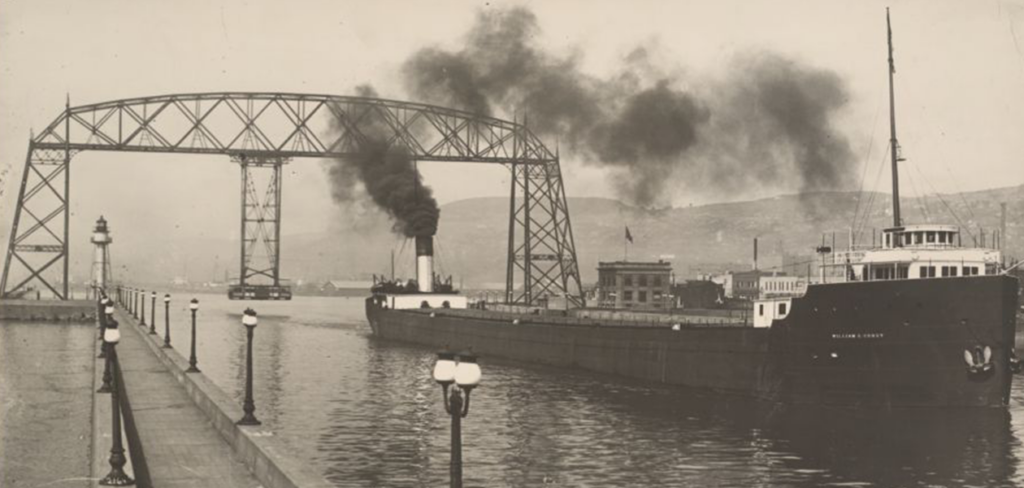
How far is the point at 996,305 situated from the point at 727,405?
27.2 ft

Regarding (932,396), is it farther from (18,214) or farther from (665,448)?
(18,214)

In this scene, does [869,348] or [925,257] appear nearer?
[869,348]

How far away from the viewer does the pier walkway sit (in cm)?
1655

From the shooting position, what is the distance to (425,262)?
72938mm

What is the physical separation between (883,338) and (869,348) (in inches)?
20.4

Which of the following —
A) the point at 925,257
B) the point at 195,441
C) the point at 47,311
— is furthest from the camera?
the point at 47,311

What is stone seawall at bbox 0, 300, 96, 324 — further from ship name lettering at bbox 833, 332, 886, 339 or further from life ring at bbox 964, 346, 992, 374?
life ring at bbox 964, 346, 992, 374

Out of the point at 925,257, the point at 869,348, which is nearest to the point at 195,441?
the point at 869,348

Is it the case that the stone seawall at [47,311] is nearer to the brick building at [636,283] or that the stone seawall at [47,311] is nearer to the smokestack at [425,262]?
the smokestack at [425,262]

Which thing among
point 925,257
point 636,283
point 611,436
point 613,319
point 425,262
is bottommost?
point 611,436

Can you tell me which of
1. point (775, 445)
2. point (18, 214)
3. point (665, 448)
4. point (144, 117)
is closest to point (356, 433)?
point (665, 448)

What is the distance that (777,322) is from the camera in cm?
3572

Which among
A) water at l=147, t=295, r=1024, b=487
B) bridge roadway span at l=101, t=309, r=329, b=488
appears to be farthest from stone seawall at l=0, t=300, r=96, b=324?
bridge roadway span at l=101, t=309, r=329, b=488

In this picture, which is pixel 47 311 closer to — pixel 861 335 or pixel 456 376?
pixel 861 335
